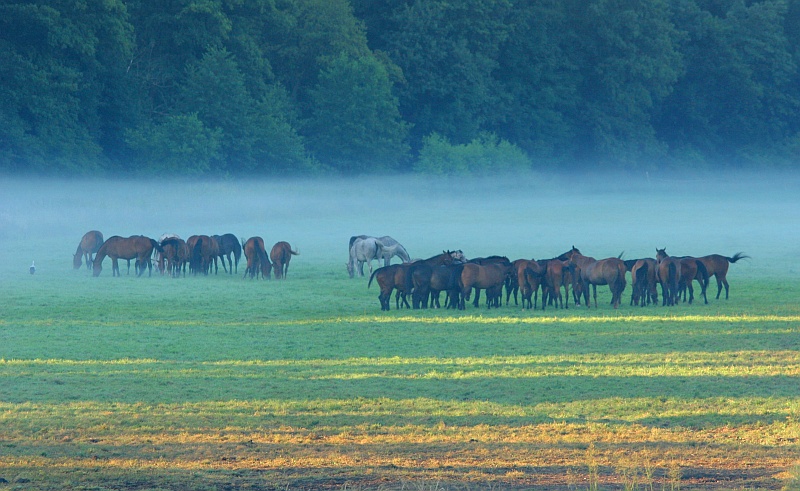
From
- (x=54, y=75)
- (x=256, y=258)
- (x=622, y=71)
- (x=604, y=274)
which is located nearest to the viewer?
(x=604, y=274)

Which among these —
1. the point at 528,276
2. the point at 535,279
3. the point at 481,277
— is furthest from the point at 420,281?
the point at 535,279

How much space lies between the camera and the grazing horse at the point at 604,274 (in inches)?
813

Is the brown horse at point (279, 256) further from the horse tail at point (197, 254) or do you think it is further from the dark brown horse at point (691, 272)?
the dark brown horse at point (691, 272)

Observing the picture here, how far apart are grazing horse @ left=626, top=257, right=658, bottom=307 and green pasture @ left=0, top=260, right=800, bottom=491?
59 cm

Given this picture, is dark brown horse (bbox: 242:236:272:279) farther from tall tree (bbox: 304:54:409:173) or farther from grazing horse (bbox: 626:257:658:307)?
tall tree (bbox: 304:54:409:173)

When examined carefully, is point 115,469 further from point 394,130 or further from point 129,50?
point 394,130

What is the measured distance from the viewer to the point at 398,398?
40.6ft

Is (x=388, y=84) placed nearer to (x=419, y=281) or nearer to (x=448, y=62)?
(x=448, y=62)

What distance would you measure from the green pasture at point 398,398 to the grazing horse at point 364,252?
6.48m

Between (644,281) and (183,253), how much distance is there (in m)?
11.7

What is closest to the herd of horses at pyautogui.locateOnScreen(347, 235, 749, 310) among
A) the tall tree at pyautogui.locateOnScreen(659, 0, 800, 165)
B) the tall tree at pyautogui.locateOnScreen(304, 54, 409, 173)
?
the tall tree at pyautogui.locateOnScreen(304, 54, 409, 173)

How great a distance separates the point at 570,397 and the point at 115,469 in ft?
16.4

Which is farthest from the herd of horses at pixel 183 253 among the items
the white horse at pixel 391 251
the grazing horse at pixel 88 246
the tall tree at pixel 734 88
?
the tall tree at pixel 734 88

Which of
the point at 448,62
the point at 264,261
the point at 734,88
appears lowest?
the point at 264,261
